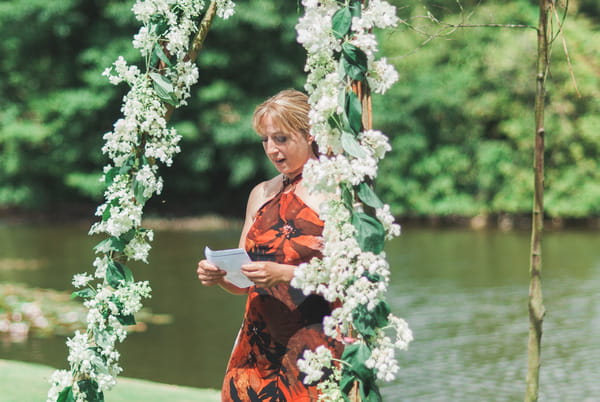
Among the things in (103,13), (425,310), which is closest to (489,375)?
(425,310)

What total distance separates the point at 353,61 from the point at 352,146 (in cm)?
29

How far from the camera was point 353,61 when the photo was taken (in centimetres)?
306

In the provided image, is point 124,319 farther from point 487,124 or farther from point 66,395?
point 487,124

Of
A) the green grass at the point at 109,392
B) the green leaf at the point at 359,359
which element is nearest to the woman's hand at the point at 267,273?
the green leaf at the point at 359,359

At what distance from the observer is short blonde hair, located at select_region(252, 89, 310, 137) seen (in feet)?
11.2

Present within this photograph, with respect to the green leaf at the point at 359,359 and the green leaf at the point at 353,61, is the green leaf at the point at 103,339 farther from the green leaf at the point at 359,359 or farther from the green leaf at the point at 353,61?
the green leaf at the point at 353,61

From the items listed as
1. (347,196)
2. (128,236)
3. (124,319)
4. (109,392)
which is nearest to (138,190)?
(128,236)

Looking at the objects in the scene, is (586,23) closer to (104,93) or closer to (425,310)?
(104,93)

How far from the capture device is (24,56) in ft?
90.3

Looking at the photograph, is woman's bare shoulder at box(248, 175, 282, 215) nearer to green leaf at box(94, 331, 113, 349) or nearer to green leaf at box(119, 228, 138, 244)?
green leaf at box(119, 228, 138, 244)

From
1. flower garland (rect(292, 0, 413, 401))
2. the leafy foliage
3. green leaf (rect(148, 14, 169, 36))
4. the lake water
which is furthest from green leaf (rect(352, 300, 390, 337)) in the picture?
the leafy foliage

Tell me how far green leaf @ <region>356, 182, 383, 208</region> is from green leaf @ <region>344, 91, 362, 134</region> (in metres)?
0.18

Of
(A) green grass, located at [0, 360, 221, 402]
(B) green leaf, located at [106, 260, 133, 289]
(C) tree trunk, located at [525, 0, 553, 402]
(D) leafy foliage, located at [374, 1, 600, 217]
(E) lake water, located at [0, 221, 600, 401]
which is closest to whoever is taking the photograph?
(C) tree trunk, located at [525, 0, 553, 402]

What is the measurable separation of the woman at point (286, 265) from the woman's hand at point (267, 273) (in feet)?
0.15
